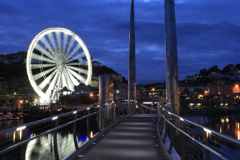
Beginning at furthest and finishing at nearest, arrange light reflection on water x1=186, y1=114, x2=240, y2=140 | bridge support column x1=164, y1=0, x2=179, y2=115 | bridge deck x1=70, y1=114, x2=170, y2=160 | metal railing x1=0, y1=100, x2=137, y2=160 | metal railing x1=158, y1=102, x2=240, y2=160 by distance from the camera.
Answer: light reflection on water x1=186, y1=114, x2=240, y2=140
bridge support column x1=164, y1=0, x2=179, y2=115
bridge deck x1=70, y1=114, x2=170, y2=160
metal railing x1=0, y1=100, x2=137, y2=160
metal railing x1=158, y1=102, x2=240, y2=160

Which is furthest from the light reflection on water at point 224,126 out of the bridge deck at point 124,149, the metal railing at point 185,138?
the bridge deck at point 124,149

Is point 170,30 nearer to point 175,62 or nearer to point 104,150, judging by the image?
point 175,62

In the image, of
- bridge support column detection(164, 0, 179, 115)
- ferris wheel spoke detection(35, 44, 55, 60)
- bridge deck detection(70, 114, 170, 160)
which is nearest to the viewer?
bridge deck detection(70, 114, 170, 160)

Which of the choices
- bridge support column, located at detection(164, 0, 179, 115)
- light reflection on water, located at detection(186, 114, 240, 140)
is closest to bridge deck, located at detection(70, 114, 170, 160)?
bridge support column, located at detection(164, 0, 179, 115)

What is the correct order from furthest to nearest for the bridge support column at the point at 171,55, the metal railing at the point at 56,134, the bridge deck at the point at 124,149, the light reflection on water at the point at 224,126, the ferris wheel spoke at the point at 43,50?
the ferris wheel spoke at the point at 43,50 → the light reflection on water at the point at 224,126 → the bridge support column at the point at 171,55 → the bridge deck at the point at 124,149 → the metal railing at the point at 56,134

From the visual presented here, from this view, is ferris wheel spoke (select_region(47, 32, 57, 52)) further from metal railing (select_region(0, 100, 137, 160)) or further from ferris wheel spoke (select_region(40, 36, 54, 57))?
metal railing (select_region(0, 100, 137, 160))

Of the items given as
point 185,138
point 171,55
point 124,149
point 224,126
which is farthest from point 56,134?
point 224,126

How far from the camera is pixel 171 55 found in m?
10.8

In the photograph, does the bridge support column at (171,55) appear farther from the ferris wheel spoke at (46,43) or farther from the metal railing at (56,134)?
the ferris wheel spoke at (46,43)

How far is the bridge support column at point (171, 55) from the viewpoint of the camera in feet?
35.2

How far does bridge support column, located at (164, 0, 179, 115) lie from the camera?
1073 cm

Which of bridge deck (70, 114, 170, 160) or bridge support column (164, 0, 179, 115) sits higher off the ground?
bridge support column (164, 0, 179, 115)

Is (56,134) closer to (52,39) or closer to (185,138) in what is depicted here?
(185,138)

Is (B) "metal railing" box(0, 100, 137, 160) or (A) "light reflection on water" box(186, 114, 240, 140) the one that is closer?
(B) "metal railing" box(0, 100, 137, 160)
